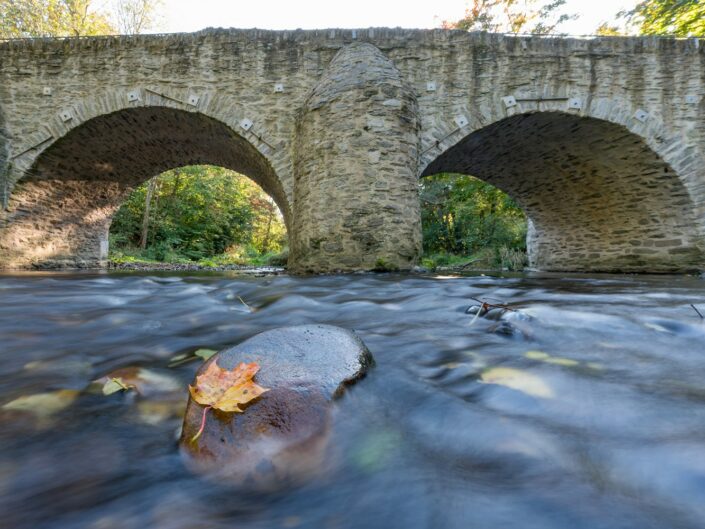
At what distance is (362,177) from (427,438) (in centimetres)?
509

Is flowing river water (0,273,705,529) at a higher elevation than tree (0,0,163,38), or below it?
below

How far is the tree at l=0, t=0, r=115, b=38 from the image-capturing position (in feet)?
50.4

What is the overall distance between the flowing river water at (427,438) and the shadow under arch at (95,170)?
6237 millimetres

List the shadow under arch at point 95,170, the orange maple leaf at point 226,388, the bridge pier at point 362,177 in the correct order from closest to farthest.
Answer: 1. the orange maple leaf at point 226,388
2. the bridge pier at point 362,177
3. the shadow under arch at point 95,170

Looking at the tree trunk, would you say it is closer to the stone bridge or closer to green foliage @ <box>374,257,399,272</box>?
the stone bridge

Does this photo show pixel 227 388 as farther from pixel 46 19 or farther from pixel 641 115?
pixel 46 19

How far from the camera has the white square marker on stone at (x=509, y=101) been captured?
7.07 metres

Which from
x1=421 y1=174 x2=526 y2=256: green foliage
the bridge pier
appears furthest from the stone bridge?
x1=421 y1=174 x2=526 y2=256: green foliage

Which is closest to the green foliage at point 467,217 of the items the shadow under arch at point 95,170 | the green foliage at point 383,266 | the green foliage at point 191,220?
the shadow under arch at point 95,170

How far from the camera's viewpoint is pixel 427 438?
0.88m

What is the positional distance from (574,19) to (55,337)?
1963 centimetres

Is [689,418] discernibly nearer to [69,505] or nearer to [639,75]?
[69,505]

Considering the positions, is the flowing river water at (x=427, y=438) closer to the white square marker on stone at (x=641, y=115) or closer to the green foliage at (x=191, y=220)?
the white square marker on stone at (x=641, y=115)

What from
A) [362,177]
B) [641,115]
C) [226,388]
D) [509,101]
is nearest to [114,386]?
[226,388]
